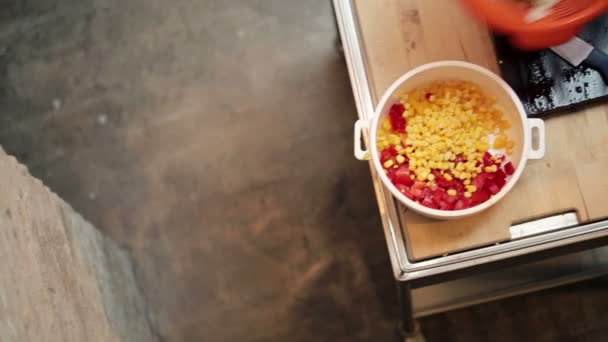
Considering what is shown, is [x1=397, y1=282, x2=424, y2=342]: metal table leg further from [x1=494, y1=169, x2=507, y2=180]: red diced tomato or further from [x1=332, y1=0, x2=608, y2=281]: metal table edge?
[x1=494, y1=169, x2=507, y2=180]: red diced tomato

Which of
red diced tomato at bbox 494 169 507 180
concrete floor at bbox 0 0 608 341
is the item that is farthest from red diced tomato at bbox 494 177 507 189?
concrete floor at bbox 0 0 608 341

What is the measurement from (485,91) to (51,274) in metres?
0.75

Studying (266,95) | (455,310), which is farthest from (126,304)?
(455,310)

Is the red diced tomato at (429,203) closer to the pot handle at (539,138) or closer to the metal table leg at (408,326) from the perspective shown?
the pot handle at (539,138)

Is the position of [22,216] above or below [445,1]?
below

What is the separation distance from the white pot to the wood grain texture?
0.53m

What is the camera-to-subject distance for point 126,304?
1.35 meters

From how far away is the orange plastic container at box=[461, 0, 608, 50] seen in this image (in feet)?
2.52

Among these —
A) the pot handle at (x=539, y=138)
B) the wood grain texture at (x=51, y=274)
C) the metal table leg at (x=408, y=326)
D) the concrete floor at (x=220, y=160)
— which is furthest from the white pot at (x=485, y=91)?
the concrete floor at (x=220, y=160)

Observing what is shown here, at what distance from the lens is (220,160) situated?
153 cm

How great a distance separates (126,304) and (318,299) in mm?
→ 460

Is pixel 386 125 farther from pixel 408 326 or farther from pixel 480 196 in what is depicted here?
pixel 408 326

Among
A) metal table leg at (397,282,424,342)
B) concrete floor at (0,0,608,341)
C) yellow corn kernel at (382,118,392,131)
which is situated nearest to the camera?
yellow corn kernel at (382,118,392,131)

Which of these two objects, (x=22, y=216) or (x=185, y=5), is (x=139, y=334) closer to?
(x=22, y=216)
